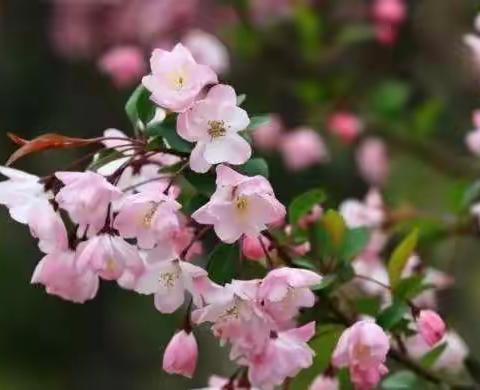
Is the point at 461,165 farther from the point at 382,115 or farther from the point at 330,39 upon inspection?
the point at 330,39

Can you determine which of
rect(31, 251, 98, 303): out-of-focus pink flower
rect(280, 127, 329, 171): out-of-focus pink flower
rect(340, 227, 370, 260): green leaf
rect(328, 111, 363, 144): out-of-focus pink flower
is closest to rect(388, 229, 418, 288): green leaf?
rect(340, 227, 370, 260): green leaf

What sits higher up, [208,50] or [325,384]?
[325,384]

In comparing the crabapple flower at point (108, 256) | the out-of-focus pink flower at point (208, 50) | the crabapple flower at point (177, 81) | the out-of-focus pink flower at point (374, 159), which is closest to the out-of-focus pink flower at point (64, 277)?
the crabapple flower at point (108, 256)

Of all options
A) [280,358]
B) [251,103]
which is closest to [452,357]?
[280,358]

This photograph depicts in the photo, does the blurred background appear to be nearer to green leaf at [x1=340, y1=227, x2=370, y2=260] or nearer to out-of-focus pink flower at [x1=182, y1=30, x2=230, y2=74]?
out-of-focus pink flower at [x1=182, y1=30, x2=230, y2=74]

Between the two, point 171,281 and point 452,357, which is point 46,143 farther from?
point 452,357

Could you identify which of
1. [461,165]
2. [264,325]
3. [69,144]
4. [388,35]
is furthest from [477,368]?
[388,35]

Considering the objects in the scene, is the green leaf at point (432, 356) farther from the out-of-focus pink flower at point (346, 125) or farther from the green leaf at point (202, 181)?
the out-of-focus pink flower at point (346, 125)
